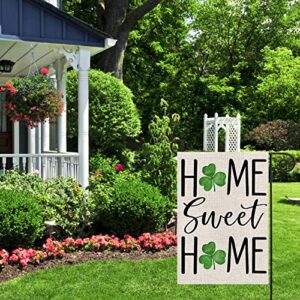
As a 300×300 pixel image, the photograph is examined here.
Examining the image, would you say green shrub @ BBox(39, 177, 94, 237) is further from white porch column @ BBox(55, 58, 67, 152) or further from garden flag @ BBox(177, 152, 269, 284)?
garden flag @ BBox(177, 152, 269, 284)

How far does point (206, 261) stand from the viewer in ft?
11.7

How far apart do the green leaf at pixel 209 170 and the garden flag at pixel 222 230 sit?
6cm

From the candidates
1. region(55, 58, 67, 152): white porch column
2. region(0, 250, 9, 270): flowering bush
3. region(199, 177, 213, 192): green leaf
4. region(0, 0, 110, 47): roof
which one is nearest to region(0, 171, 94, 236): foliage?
region(0, 250, 9, 270): flowering bush

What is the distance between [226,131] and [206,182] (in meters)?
17.0

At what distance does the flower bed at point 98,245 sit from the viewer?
5879mm

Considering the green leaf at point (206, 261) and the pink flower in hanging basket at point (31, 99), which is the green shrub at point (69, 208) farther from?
the green leaf at point (206, 261)

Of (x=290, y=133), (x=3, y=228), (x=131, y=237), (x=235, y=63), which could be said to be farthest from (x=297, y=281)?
(x=235, y=63)

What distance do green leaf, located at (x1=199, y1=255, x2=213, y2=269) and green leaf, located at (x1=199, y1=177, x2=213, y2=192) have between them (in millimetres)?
467

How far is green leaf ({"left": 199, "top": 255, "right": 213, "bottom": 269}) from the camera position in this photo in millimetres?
3570

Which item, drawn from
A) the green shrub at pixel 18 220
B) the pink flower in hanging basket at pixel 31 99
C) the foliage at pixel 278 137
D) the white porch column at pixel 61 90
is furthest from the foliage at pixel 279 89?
the green shrub at pixel 18 220

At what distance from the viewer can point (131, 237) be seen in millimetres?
6566

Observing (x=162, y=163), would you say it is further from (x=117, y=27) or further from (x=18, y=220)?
(x=117, y=27)

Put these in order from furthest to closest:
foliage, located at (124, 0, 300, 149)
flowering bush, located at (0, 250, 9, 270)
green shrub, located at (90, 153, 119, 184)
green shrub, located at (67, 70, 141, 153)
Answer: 1. foliage, located at (124, 0, 300, 149)
2. green shrub, located at (67, 70, 141, 153)
3. green shrub, located at (90, 153, 119, 184)
4. flowering bush, located at (0, 250, 9, 270)

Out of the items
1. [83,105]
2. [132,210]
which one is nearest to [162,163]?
[132,210]
